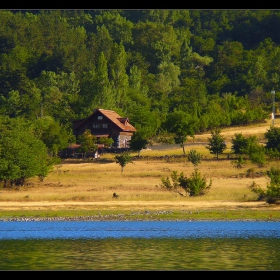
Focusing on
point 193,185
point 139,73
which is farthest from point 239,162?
point 139,73

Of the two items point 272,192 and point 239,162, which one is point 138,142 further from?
point 272,192

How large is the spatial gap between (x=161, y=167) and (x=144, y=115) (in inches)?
1207

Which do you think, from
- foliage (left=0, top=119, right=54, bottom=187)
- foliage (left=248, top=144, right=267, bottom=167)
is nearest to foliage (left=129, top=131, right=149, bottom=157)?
foliage (left=0, top=119, right=54, bottom=187)

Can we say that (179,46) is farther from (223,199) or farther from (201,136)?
(223,199)

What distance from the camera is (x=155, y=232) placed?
154ft

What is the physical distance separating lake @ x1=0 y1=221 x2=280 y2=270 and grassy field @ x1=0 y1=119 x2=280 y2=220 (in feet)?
13.8

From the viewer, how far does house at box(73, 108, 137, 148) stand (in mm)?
106562

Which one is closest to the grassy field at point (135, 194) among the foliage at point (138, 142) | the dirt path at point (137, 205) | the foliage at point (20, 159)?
the dirt path at point (137, 205)

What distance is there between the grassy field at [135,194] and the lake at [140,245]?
13.8ft

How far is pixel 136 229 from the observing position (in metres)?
48.7

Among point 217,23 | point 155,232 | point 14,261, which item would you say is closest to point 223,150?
point 155,232

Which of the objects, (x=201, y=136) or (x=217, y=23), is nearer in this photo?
(x=201, y=136)

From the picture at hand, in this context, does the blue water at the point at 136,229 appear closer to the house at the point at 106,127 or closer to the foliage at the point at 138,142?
the foliage at the point at 138,142

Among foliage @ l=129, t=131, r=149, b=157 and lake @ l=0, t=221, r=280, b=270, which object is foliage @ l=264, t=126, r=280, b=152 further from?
lake @ l=0, t=221, r=280, b=270
